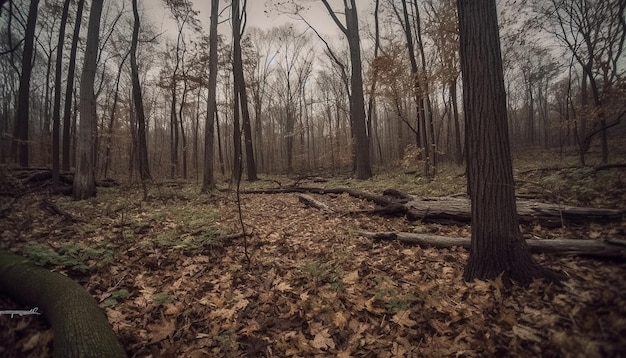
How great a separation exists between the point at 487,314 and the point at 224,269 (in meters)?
3.18

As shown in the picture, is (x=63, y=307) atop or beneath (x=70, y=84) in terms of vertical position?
beneath

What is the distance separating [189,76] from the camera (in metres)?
18.2

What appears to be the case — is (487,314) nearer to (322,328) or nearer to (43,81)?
(322,328)

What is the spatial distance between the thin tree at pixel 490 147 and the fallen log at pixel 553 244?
2.76 ft

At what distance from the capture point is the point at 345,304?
2.91 m

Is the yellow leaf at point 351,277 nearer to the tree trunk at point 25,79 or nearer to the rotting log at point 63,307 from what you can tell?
the rotting log at point 63,307

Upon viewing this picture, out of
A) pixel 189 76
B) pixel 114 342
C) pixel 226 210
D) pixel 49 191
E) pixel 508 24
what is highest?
pixel 189 76

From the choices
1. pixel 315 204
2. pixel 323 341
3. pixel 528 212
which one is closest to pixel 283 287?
pixel 323 341

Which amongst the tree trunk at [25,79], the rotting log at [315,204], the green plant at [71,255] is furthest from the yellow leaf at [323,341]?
the tree trunk at [25,79]

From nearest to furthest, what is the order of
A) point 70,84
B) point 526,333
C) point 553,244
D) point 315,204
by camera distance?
point 526,333, point 553,244, point 315,204, point 70,84

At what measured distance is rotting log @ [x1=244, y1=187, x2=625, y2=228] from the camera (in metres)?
4.16

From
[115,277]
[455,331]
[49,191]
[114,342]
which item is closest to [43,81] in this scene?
[49,191]

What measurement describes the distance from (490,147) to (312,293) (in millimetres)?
2583

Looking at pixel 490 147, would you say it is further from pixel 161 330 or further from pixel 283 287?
pixel 161 330
